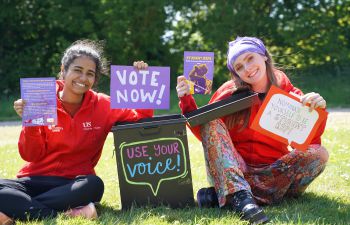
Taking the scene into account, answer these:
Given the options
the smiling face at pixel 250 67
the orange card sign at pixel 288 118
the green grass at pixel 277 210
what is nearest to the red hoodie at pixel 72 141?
the green grass at pixel 277 210

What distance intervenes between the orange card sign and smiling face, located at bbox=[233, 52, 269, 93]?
0.80 ft

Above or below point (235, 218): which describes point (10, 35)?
above

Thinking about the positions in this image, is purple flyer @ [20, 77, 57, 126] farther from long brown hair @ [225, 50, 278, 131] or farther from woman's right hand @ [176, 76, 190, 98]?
long brown hair @ [225, 50, 278, 131]

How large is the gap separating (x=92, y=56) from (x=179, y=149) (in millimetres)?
926

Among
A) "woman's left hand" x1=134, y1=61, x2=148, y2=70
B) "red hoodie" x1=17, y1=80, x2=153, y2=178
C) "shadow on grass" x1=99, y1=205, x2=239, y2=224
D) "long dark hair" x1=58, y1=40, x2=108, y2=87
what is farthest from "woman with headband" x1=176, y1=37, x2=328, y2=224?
"long dark hair" x1=58, y1=40, x2=108, y2=87

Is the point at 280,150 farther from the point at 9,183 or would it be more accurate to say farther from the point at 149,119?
the point at 9,183

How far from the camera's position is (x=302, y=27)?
598 inches

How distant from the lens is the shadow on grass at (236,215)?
2.67 m

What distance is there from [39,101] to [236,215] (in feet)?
4.61

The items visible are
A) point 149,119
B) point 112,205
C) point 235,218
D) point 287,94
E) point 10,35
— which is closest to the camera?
point 235,218

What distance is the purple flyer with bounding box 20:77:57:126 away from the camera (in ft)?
9.58

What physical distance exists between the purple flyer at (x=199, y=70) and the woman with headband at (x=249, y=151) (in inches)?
5.4

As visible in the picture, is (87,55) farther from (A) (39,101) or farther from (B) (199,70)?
(B) (199,70)

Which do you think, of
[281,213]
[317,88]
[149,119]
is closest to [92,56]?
[149,119]
